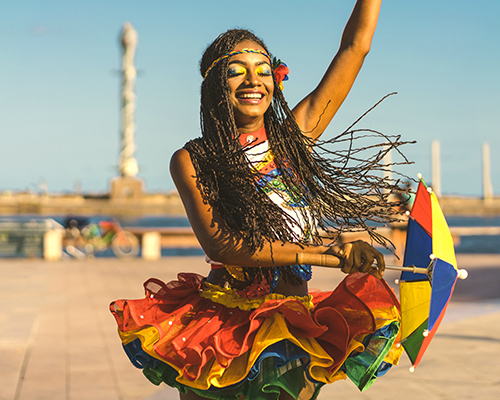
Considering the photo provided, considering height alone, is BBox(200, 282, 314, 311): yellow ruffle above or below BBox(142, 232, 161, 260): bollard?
above

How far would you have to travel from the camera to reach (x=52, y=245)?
51.9ft

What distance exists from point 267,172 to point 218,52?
0.51 metres

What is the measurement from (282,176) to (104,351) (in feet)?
14.3

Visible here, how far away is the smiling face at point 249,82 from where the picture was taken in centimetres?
226

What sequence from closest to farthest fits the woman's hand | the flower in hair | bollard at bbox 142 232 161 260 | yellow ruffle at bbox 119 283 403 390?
Answer: the woman's hand < yellow ruffle at bbox 119 283 403 390 < the flower in hair < bollard at bbox 142 232 161 260

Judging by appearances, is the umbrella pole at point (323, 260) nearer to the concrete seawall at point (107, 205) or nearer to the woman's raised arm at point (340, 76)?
the woman's raised arm at point (340, 76)

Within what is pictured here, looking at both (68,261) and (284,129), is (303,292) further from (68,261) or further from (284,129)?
(68,261)

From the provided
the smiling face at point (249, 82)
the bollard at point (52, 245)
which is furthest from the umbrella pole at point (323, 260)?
the bollard at point (52, 245)

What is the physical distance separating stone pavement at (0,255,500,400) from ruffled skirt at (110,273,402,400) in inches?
105

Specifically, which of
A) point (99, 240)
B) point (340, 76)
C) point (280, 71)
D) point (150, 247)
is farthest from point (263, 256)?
point (99, 240)

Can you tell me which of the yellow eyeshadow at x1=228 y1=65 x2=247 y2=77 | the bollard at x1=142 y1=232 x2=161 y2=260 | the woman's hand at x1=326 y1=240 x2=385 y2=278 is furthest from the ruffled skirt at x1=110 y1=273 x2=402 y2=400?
the bollard at x1=142 y1=232 x2=161 y2=260

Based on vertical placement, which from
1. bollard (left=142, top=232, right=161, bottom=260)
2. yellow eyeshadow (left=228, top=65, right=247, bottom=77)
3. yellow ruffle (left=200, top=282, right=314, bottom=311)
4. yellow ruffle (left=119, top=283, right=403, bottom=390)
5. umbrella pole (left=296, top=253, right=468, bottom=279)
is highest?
yellow eyeshadow (left=228, top=65, right=247, bottom=77)

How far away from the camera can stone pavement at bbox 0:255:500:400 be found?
470 cm

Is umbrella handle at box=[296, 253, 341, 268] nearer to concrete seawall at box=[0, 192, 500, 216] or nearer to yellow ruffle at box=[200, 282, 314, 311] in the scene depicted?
yellow ruffle at box=[200, 282, 314, 311]
